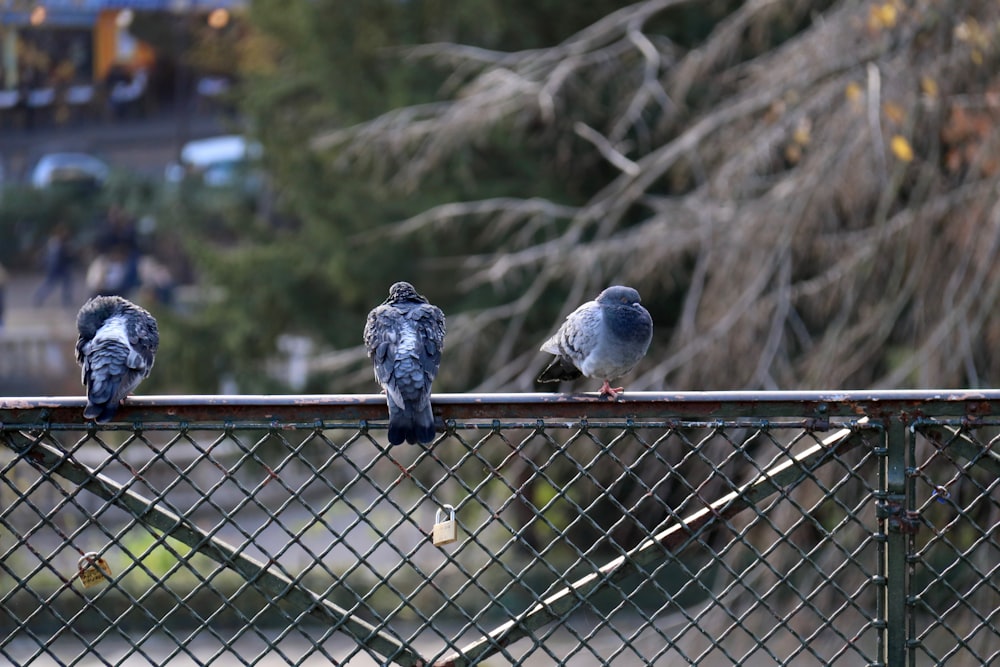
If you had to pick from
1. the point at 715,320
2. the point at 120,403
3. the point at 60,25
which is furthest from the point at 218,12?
the point at 120,403

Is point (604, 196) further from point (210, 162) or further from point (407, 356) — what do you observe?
point (210, 162)

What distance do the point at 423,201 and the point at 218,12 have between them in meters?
13.3

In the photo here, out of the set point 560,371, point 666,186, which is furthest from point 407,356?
point 666,186

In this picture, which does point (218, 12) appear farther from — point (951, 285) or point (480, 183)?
point (951, 285)

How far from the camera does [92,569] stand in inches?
101

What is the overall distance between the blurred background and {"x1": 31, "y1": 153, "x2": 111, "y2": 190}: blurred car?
6.29 meters

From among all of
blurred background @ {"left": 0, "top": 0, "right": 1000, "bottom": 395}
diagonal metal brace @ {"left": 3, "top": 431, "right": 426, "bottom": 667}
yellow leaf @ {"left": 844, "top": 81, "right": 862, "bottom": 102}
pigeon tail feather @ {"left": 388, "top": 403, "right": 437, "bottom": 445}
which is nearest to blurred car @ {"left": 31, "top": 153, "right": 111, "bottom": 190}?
blurred background @ {"left": 0, "top": 0, "right": 1000, "bottom": 395}

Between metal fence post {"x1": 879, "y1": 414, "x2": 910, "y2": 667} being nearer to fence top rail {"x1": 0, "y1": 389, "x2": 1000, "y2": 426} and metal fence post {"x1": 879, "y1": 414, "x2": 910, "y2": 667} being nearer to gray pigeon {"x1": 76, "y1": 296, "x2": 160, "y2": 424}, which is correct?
fence top rail {"x1": 0, "y1": 389, "x2": 1000, "y2": 426}

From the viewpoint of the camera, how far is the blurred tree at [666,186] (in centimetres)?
602

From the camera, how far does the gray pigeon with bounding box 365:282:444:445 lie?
258 cm

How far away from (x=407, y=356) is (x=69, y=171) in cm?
2427

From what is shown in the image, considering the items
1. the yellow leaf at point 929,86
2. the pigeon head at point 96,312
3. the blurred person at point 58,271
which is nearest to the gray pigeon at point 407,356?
the pigeon head at point 96,312

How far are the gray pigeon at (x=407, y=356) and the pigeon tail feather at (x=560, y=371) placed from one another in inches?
18.8

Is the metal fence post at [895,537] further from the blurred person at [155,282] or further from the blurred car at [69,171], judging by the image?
the blurred car at [69,171]
